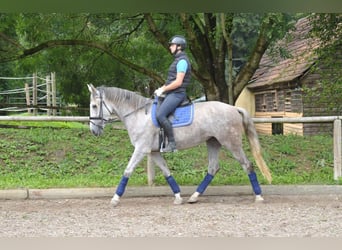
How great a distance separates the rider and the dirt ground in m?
1.06

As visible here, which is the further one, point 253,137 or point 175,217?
point 253,137

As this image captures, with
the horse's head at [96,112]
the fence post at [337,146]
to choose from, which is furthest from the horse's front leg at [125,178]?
the fence post at [337,146]

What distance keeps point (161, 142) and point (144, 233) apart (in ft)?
5.61

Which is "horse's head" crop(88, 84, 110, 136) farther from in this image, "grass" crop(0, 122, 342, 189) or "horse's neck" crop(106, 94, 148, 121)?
"grass" crop(0, 122, 342, 189)

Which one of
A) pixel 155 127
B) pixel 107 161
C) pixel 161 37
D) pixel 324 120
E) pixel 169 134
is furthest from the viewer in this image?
pixel 161 37

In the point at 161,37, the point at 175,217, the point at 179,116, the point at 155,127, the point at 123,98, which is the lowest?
the point at 175,217

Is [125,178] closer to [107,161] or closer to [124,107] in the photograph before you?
[124,107]

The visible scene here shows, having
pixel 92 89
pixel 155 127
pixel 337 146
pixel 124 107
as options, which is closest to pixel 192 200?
pixel 155 127

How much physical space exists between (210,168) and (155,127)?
3.17 feet

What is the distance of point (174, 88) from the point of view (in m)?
5.92

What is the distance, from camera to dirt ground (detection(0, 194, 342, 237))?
4.74 metres

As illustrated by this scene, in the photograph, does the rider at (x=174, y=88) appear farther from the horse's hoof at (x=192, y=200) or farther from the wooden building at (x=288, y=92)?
the wooden building at (x=288, y=92)

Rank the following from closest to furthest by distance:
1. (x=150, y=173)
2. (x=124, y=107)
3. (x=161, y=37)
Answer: (x=124, y=107) < (x=150, y=173) < (x=161, y=37)

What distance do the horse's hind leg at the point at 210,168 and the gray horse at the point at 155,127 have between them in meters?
0.01
